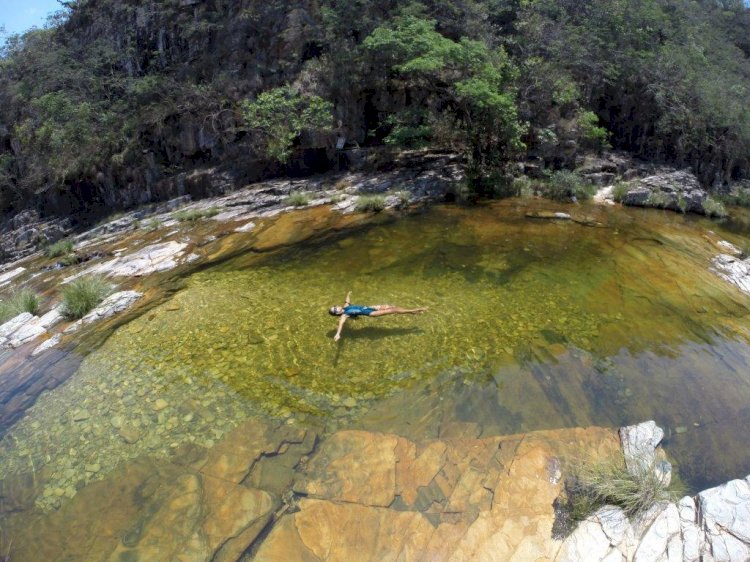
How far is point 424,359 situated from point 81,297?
7.50 meters

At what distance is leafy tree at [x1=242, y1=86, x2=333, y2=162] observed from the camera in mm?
18266

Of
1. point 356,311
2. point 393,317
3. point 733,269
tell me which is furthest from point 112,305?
point 733,269

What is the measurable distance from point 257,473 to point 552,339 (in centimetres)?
510

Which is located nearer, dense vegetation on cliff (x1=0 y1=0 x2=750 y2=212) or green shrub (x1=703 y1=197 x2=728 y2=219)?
green shrub (x1=703 y1=197 x2=728 y2=219)

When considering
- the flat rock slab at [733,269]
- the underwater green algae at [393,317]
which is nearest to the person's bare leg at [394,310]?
the underwater green algae at [393,317]

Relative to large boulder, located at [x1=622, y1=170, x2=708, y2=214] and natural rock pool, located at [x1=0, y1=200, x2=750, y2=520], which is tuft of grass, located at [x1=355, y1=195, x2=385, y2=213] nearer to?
natural rock pool, located at [x1=0, y1=200, x2=750, y2=520]

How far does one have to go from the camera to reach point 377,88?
64.0 ft

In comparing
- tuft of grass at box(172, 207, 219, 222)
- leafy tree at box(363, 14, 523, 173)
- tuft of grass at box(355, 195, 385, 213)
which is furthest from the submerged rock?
tuft of grass at box(172, 207, 219, 222)

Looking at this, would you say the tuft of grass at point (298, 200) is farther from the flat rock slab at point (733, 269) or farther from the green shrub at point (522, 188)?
the flat rock slab at point (733, 269)

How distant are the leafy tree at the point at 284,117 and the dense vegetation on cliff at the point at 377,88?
0.27 feet

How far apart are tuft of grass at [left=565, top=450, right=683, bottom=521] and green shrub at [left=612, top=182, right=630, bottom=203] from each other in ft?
46.6

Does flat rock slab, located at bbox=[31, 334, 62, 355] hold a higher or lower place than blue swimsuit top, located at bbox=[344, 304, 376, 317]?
lower

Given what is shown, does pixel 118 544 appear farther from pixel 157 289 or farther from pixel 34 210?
pixel 34 210

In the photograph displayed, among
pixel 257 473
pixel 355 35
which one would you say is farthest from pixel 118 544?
pixel 355 35
